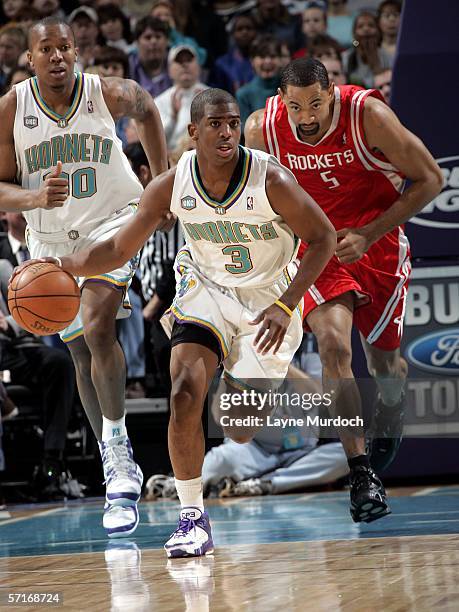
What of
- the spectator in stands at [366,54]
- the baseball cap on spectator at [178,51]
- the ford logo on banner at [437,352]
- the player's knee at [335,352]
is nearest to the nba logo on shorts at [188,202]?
the player's knee at [335,352]

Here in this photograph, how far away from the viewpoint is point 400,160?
5355mm

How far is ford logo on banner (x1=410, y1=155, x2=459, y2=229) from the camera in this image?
700 cm

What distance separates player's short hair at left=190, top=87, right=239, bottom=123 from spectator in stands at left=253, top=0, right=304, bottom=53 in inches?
246

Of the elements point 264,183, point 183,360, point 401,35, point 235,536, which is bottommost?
point 235,536

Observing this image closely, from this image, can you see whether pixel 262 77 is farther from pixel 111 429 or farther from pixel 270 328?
pixel 270 328

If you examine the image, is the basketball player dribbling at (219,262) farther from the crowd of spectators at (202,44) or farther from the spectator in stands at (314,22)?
the spectator in stands at (314,22)

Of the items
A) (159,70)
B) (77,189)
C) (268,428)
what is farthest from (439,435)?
(159,70)

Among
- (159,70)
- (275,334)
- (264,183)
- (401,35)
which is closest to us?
(275,334)

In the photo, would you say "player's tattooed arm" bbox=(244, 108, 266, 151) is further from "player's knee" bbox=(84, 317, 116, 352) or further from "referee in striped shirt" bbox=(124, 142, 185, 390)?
"referee in striped shirt" bbox=(124, 142, 185, 390)

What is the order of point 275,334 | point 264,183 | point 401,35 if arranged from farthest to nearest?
point 401,35
point 264,183
point 275,334

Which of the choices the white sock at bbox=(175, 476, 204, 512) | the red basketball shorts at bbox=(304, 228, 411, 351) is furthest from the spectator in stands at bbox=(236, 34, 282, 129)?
the white sock at bbox=(175, 476, 204, 512)

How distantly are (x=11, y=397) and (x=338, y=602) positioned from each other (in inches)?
209

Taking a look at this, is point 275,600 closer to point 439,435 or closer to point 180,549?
point 180,549

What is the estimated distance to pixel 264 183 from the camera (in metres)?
4.64
